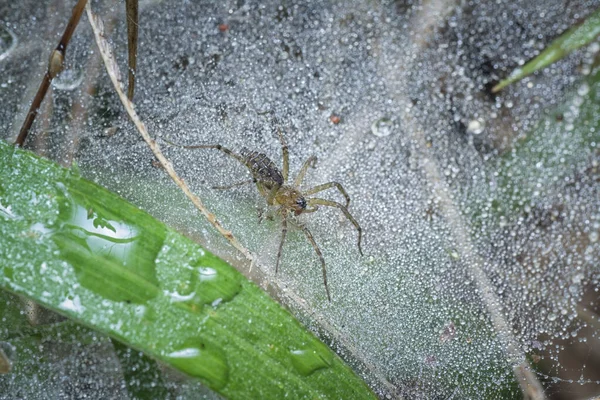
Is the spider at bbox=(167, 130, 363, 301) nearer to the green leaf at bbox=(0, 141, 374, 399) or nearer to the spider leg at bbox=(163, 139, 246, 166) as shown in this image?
the spider leg at bbox=(163, 139, 246, 166)

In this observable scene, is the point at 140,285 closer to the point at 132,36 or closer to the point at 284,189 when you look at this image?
the point at 284,189

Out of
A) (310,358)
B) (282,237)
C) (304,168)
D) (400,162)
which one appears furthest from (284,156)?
(310,358)

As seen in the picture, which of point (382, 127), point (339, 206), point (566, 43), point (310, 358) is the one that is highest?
point (566, 43)

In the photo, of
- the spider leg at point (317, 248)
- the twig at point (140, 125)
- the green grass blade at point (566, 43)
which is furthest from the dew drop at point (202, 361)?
the green grass blade at point (566, 43)

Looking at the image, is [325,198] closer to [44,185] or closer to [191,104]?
[191,104]

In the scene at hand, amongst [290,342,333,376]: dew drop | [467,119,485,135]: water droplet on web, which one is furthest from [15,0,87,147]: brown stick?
[467,119,485,135]: water droplet on web

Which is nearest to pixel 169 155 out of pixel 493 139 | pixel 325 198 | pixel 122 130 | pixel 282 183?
pixel 122 130
